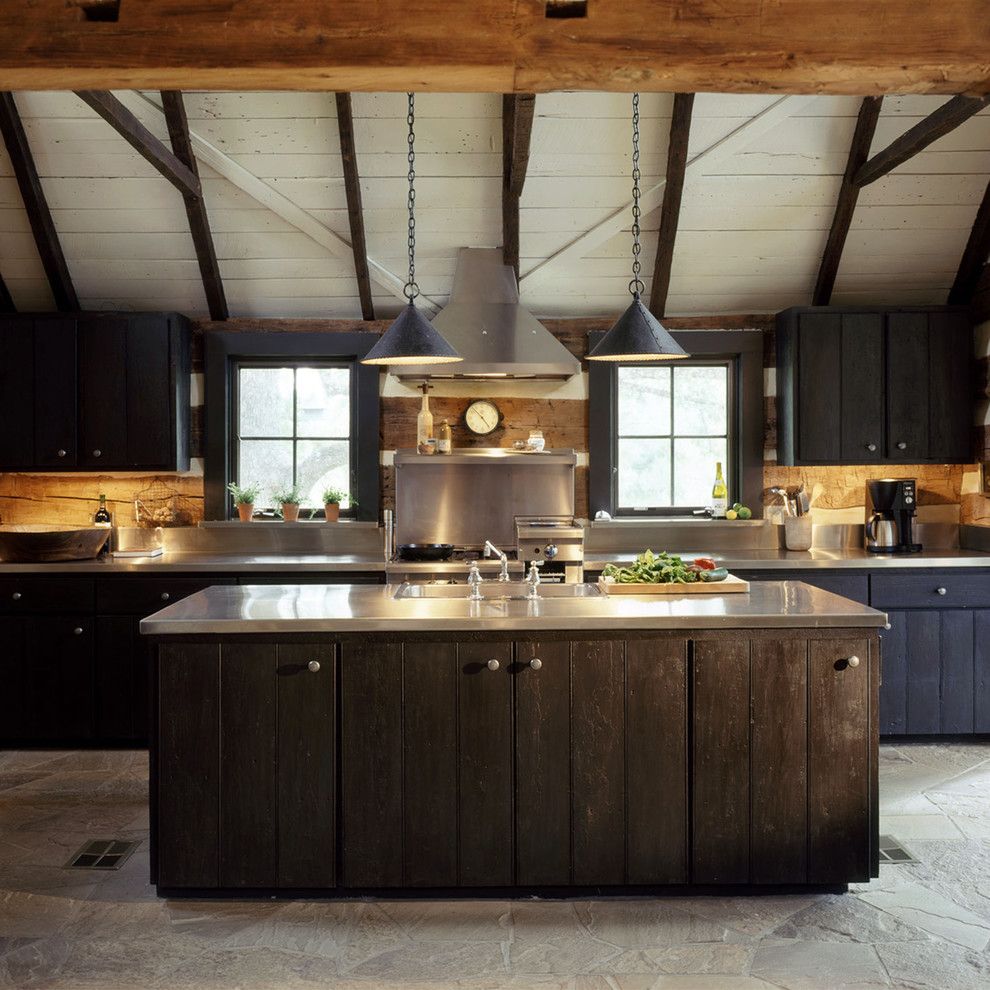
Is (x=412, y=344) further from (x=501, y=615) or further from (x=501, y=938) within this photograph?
(x=501, y=938)

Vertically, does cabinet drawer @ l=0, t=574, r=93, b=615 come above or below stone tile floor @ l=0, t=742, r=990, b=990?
above

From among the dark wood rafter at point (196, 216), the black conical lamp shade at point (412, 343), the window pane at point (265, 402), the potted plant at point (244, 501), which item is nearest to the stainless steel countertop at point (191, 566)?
the potted plant at point (244, 501)

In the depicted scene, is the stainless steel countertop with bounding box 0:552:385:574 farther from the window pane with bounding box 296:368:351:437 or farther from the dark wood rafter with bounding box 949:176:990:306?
the dark wood rafter with bounding box 949:176:990:306

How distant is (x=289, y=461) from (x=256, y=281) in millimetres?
1105

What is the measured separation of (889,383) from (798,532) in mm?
1013

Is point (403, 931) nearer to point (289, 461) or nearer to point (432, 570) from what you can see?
point (432, 570)

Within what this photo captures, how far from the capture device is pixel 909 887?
327cm

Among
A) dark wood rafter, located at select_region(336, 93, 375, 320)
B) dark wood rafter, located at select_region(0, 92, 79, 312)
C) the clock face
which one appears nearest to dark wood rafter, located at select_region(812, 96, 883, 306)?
the clock face

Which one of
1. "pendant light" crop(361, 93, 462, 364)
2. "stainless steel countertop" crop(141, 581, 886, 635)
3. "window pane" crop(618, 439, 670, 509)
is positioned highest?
"pendant light" crop(361, 93, 462, 364)

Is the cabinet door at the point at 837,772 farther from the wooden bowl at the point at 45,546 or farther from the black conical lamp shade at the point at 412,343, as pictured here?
the wooden bowl at the point at 45,546

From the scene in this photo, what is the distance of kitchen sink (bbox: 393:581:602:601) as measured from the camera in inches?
143

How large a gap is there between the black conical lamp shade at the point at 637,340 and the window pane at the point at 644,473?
2.25 metres

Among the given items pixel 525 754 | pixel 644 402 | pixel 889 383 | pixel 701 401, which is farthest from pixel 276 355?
pixel 889 383

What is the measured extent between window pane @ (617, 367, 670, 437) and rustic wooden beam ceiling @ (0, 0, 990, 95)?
3139 millimetres
